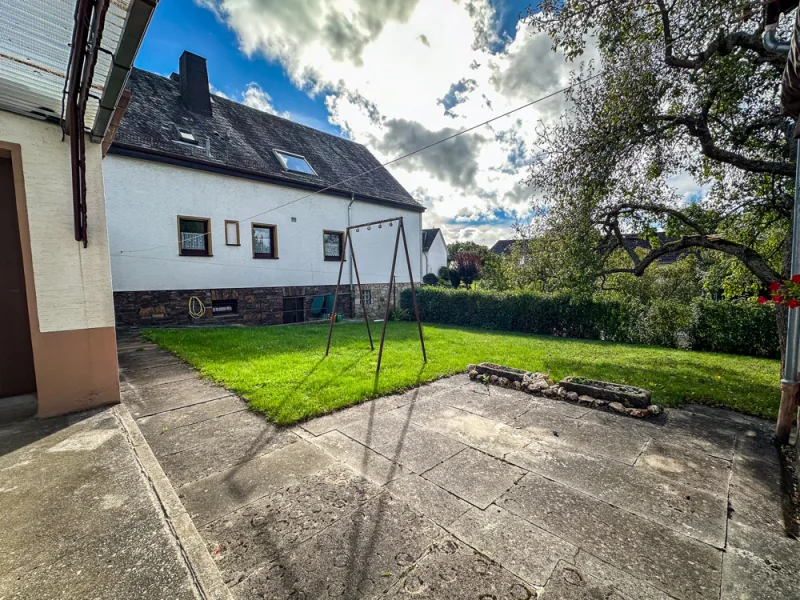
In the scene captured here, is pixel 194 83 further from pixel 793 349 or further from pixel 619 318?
pixel 619 318

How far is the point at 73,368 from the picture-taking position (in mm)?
3715

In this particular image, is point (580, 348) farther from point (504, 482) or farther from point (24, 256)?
point (24, 256)

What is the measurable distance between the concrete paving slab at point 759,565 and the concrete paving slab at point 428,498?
1435 millimetres

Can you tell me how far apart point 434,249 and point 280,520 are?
Result: 114 feet

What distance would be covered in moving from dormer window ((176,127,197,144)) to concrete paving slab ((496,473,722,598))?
13115 millimetres

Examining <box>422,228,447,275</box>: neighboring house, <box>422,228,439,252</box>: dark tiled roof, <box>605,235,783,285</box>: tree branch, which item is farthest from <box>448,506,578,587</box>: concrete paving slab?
<box>422,228,439,252</box>: dark tiled roof

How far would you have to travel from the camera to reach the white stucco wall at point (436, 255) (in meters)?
35.1

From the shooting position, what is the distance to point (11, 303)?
13.0 ft

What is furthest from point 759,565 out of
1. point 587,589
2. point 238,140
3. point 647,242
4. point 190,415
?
point 647,242

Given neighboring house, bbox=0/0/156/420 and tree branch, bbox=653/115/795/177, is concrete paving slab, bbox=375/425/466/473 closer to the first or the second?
neighboring house, bbox=0/0/156/420

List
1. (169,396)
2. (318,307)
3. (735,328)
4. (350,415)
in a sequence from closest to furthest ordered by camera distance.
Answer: (350,415), (169,396), (735,328), (318,307)

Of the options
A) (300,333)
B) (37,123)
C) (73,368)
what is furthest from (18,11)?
(300,333)

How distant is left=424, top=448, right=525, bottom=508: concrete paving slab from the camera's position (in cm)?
249

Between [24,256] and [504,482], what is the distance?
5339 mm
